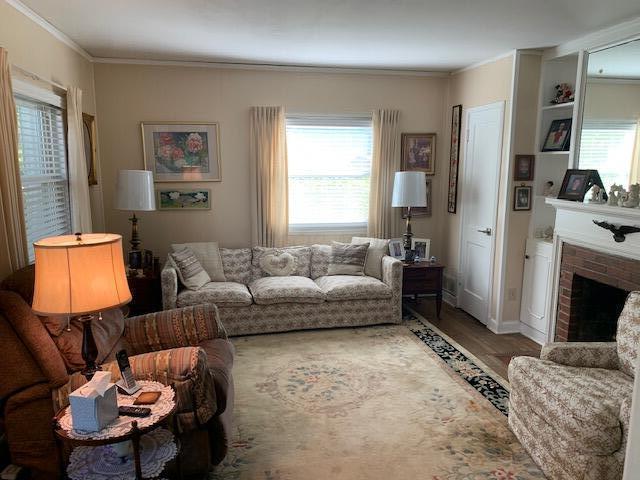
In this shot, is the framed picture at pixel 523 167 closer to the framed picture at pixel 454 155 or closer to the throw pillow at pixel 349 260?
the framed picture at pixel 454 155

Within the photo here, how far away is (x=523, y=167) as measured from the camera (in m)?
4.14

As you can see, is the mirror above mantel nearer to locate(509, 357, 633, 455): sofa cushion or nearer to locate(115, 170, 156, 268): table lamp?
locate(509, 357, 633, 455): sofa cushion

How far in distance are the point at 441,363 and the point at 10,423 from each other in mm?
2847

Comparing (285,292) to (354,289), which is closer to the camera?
(285,292)

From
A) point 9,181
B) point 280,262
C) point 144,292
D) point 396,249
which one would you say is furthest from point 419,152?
point 9,181

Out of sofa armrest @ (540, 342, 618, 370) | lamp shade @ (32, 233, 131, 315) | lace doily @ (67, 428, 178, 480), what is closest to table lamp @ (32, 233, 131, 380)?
lamp shade @ (32, 233, 131, 315)

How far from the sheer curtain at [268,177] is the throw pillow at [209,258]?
53 centimetres

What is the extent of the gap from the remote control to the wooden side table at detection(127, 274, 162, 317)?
2347 millimetres

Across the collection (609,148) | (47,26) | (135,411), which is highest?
(47,26)

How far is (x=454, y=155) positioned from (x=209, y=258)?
2.86 meters

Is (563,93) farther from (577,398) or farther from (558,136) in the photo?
(577,398)

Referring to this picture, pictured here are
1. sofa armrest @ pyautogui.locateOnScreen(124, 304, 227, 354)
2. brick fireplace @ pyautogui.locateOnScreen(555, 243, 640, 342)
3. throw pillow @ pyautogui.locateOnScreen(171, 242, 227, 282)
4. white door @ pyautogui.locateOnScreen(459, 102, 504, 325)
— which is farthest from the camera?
throw pillow @ pyautogui.locateOnScreen(171, 242, 227, 282)

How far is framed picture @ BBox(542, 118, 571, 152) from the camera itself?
12.6 ft

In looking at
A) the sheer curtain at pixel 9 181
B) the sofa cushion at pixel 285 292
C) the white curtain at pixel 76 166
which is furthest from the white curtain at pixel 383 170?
the sheer curtain at pixel 9 181
